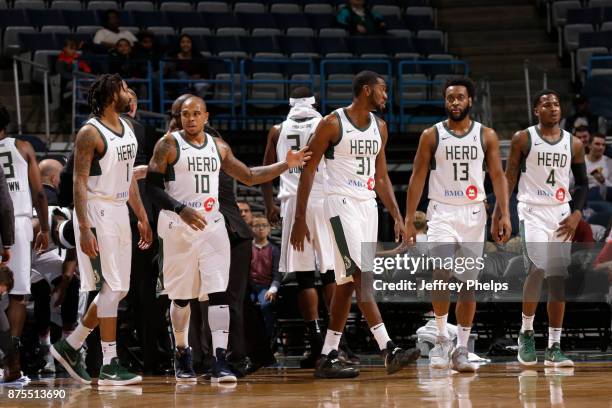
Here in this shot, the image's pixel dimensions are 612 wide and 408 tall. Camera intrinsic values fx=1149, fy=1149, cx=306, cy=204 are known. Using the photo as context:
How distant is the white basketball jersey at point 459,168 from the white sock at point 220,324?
6.43 feet

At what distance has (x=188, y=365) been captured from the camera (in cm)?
836

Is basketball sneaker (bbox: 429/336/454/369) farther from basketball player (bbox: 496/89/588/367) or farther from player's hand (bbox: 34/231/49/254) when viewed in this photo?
player's hand (bbox: 34/231/49/254)

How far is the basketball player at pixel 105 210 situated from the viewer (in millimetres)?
7574

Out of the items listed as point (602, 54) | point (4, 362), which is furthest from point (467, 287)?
point (602, 54)

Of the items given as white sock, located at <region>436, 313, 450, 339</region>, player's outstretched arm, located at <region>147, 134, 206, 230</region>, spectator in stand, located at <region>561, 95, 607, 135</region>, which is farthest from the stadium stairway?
player's outstretched arm, located at <region>147, 134, 206, 230</region>

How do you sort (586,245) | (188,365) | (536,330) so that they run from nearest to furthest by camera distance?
(188,365) → (586,245) → (536,330)

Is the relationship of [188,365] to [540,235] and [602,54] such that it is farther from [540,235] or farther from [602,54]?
[602,54]

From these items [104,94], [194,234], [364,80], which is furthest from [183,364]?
[364,80]

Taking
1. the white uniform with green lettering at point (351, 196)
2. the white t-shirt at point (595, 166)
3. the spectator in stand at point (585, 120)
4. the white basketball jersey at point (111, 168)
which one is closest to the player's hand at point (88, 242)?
the white basketball jersey at point (111, 168)

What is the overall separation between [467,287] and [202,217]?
2.19 metres

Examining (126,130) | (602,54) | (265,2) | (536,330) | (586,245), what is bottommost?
(536,330)

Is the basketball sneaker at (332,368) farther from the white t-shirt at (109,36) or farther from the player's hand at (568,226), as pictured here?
the white t-shirt at (109,36)

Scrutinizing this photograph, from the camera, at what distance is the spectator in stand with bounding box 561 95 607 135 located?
13977mm

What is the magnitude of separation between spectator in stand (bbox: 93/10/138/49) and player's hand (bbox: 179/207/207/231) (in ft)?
29.5
